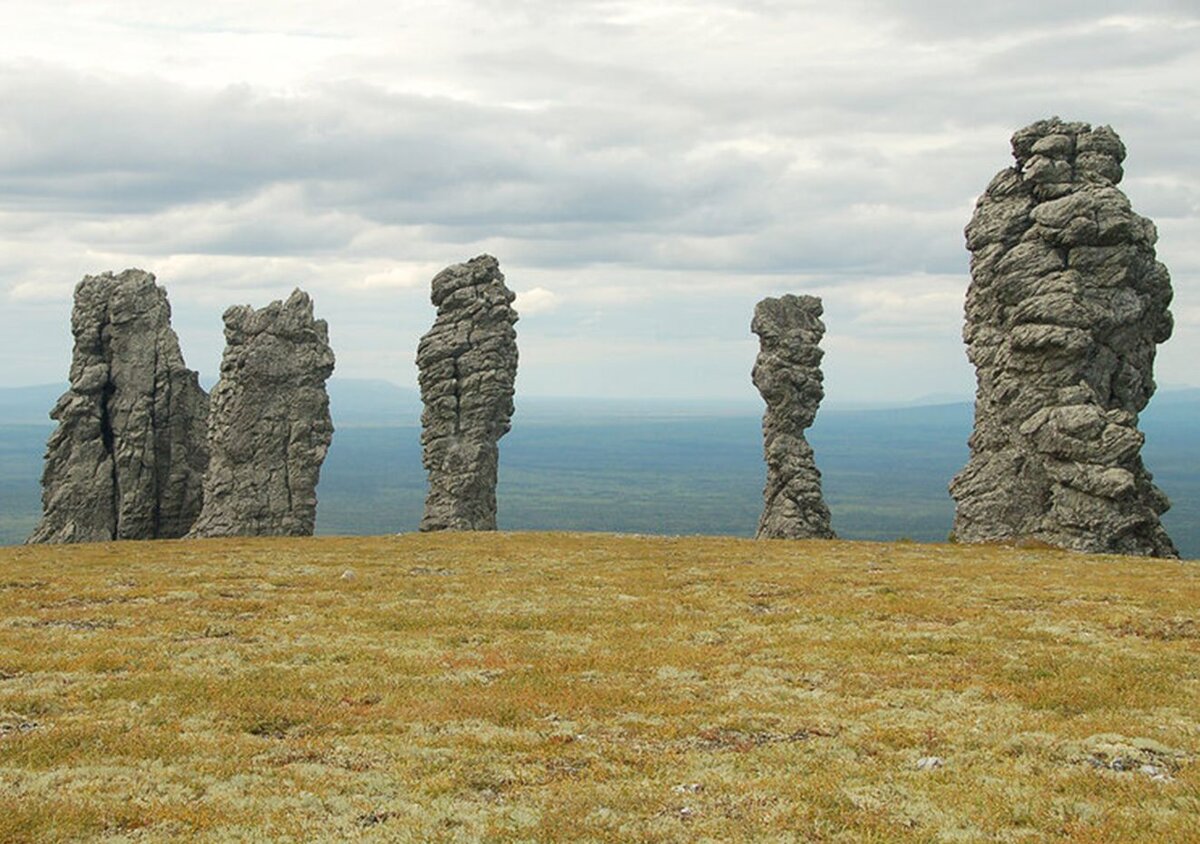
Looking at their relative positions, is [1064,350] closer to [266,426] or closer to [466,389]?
[466,389]

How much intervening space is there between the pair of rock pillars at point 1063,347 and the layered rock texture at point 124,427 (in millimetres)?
63897

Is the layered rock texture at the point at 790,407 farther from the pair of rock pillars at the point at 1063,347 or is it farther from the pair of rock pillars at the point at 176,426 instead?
the pair of rock pillars at the point at 176,426

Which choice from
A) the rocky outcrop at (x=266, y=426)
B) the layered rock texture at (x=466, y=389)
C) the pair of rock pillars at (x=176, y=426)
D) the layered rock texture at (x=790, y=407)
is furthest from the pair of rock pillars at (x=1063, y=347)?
the pair of rock pillars at (x=176, y=426)

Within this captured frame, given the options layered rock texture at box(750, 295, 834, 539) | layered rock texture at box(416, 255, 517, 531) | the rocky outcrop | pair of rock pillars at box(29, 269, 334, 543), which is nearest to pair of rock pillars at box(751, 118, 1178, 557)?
layered rock texture at box(750, 295, 834, 539)

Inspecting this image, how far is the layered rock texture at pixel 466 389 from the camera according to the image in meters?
91.3

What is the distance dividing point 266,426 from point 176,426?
1070 centimetres

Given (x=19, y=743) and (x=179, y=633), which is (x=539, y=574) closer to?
(x=179, y=633)

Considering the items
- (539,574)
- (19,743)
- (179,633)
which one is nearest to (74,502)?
(539,574)

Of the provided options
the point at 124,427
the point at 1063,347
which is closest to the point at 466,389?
the point at 124,427

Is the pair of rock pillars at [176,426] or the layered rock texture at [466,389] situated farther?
the layered rock texture at [466,389]

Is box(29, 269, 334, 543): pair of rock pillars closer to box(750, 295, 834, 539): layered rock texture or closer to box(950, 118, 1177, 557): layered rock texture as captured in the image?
box(750, 295, 834, 539): layered rock texture

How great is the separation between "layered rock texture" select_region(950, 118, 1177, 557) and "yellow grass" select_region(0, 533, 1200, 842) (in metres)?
19.3

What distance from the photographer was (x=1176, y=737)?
25.2 metres

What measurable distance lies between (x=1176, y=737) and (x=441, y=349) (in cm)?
7572
